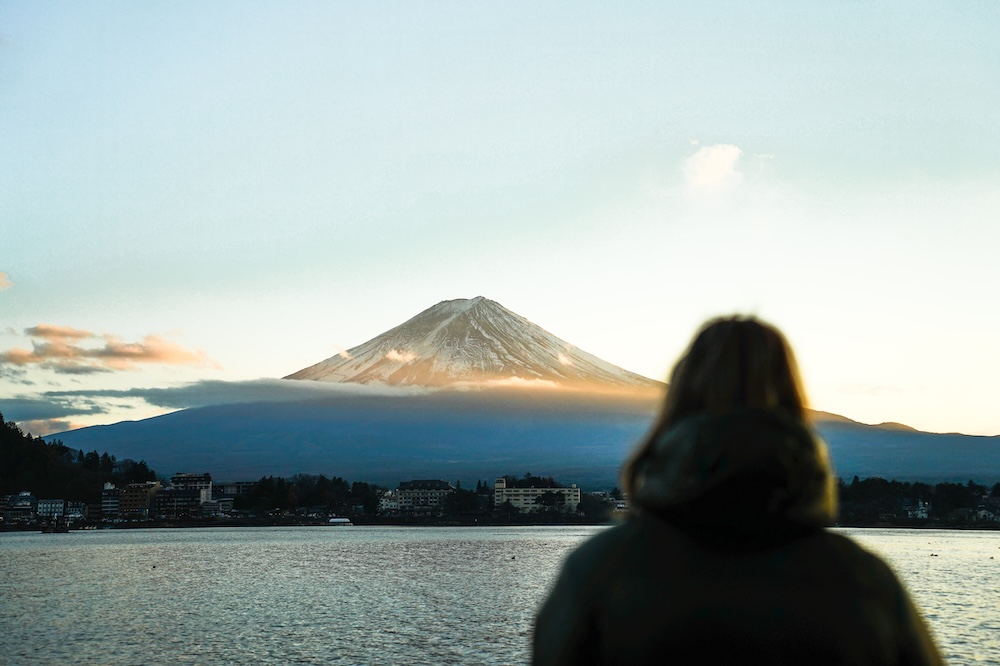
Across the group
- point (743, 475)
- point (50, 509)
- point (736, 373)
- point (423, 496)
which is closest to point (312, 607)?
point (736, 373)

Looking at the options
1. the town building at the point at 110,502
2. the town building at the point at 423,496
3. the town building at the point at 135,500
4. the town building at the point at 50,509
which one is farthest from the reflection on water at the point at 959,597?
the town building at the point at 135,500

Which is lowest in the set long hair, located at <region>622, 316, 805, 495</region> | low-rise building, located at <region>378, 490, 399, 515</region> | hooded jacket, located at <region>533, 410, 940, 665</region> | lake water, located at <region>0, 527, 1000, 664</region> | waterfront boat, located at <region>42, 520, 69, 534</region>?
lake water, located at <region>0, 527, 1000, 664</region>

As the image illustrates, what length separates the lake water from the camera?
26.3 m

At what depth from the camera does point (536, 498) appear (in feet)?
581

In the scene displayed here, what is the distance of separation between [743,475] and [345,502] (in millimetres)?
186818

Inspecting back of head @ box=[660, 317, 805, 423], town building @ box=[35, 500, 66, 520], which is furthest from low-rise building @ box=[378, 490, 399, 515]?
back of head @ box=[660, 317, 805, 423]

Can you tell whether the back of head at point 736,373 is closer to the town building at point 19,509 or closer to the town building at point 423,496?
the town building at point 19,509

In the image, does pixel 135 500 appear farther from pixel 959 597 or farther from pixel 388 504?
pixel 959 597

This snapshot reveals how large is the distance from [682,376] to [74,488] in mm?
182140

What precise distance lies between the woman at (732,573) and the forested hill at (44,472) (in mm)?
165956

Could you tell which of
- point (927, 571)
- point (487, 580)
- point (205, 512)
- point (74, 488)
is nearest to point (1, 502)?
point (74, 488)

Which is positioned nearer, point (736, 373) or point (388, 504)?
point (736, 373)

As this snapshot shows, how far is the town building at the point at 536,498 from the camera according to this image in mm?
172000

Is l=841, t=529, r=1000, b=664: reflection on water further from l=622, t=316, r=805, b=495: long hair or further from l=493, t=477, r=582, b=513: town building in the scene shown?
l=493, t=477, r=582, b=513: town building
